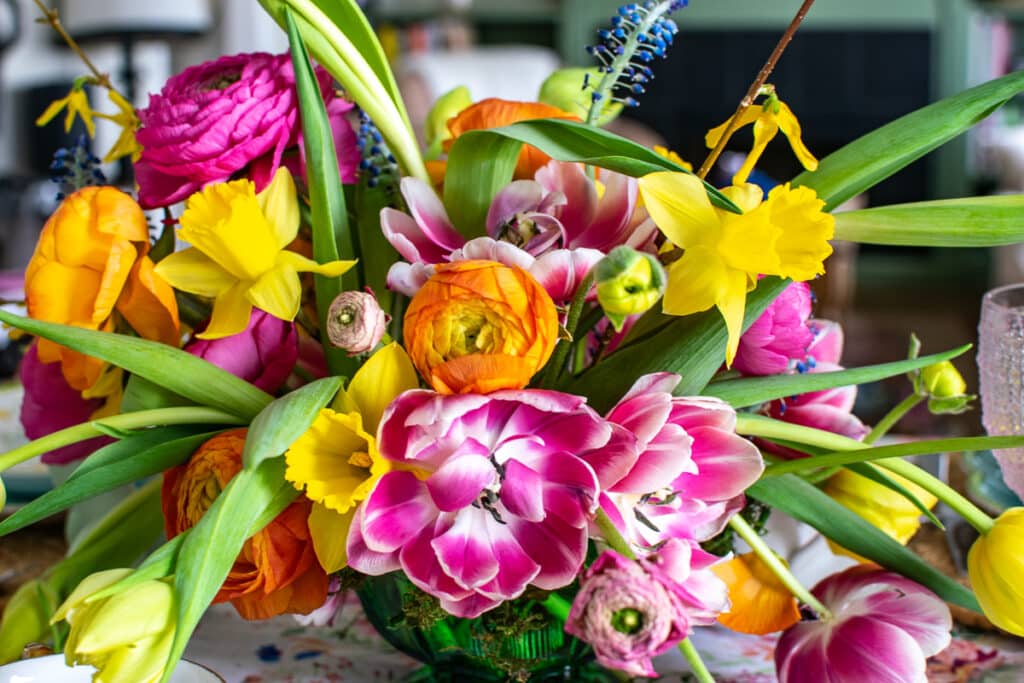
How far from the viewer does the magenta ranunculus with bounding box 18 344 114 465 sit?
61 cm

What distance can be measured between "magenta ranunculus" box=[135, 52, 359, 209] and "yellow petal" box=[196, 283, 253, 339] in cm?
6

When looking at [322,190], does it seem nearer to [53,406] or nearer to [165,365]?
[165,365]

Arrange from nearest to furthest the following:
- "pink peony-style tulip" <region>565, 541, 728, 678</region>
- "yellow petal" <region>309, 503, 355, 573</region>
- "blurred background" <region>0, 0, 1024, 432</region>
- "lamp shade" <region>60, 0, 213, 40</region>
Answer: "pink peony-style tulip" <region>565, 541, 728, 678</region> → "yellow petal" <region>309, 503, 355, 573</region> → "lamp shade" <region>60, 0, 213, 40</region> → "blurred background" <region>0, 0, 1024, 432</region>

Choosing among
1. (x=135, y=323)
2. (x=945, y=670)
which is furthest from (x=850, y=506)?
(x=135, y=323)

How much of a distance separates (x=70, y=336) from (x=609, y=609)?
24cm

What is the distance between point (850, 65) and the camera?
18.9 feet

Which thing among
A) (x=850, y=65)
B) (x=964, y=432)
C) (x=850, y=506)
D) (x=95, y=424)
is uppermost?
(x=95, y=424)

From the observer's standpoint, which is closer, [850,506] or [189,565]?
[189,565]

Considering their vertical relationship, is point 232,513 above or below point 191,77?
below

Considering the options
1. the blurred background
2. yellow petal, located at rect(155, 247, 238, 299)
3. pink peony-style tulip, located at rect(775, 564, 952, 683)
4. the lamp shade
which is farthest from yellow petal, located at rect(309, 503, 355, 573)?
the blurred background

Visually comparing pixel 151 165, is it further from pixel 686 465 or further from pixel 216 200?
pixel 686 465

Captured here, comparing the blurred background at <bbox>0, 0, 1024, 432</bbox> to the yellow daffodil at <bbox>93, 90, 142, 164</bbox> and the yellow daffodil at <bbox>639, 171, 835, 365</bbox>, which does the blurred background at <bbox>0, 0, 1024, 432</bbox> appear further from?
the yellow daffodil at <bbox>639, 171, 835, 365</bbox>

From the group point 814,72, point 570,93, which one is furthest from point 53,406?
point 814,72

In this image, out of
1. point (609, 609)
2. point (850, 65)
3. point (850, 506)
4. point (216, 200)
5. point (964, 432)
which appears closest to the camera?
point (609, 609)
